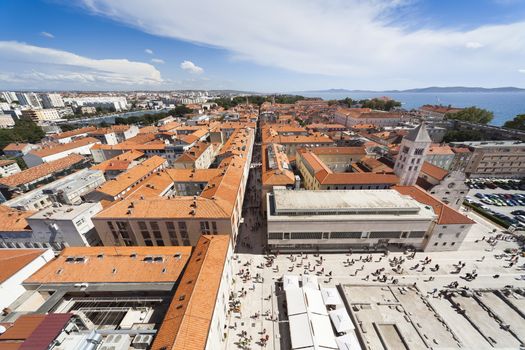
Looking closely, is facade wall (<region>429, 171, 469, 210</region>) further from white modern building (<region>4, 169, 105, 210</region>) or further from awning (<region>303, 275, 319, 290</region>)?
white modern building (<region>4, 169, 105, 210</region>)

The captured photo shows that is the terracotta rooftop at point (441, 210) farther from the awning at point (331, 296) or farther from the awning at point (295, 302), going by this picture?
the awning at point (295, 302)

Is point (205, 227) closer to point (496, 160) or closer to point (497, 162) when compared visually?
point (496, 160)

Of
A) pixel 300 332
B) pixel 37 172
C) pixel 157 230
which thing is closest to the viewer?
pixel 300 332

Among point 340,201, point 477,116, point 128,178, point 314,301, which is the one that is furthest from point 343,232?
point 477,116

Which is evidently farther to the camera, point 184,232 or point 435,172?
point 435,172

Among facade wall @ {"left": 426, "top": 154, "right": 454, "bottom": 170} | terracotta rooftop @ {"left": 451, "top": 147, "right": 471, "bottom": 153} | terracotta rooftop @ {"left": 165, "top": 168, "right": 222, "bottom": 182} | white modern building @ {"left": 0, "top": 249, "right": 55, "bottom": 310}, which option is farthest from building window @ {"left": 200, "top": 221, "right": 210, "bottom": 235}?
terracotta rooftop @ {"left": 451, "top": 147, "right": 471, "bottom": 153}

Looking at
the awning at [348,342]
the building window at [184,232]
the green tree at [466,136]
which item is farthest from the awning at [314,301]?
the green tree at [466,136]
